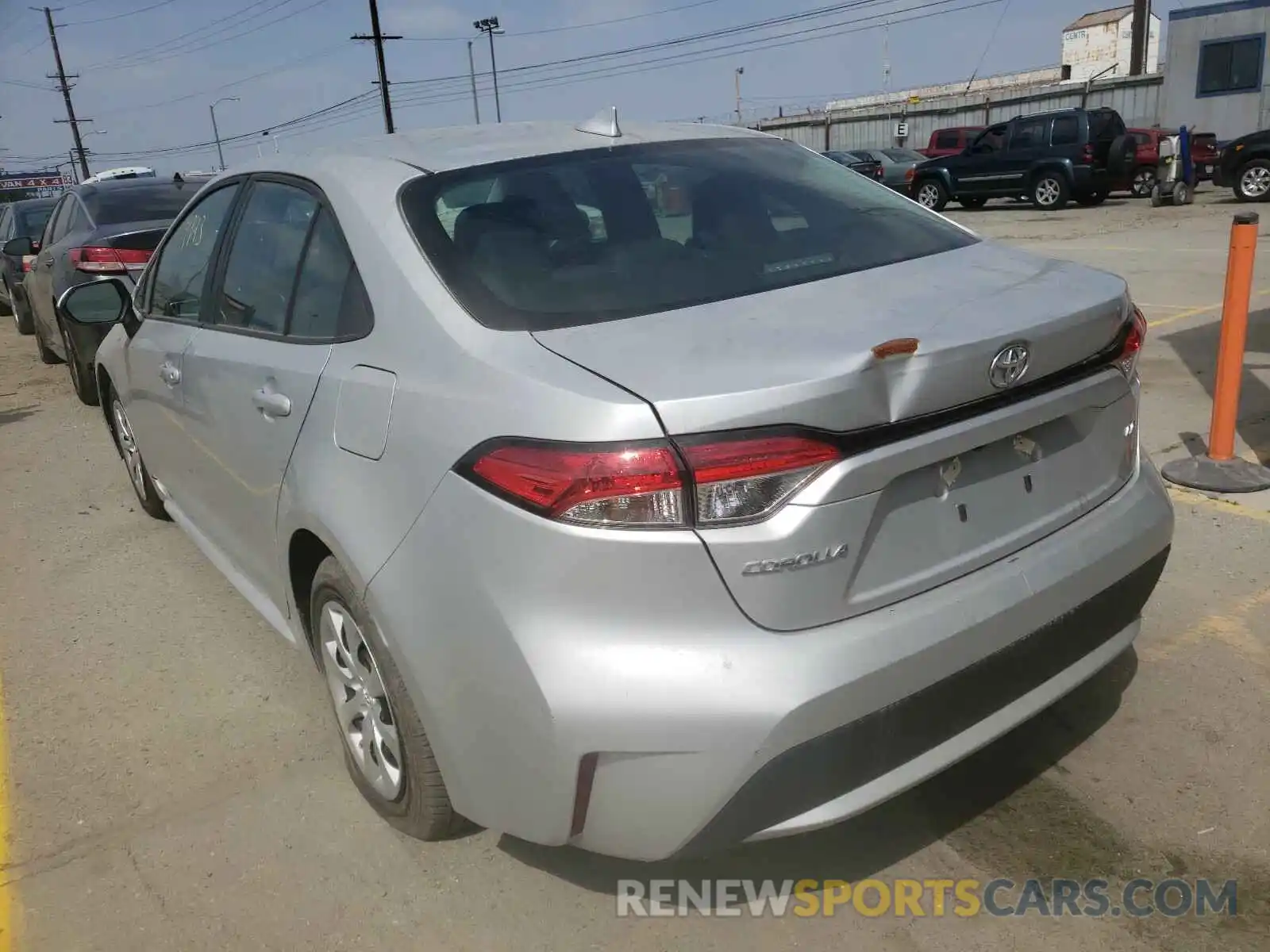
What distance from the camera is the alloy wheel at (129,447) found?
5.12 metres

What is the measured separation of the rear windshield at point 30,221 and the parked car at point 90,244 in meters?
4.12

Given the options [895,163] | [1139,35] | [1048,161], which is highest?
[1139,35]

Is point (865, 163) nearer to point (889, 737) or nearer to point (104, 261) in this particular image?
point (104, 261)

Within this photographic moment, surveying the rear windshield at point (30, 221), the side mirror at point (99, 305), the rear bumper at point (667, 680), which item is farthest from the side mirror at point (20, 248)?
the rear bumper at point (667, 680)

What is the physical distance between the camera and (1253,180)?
18953 millimetres

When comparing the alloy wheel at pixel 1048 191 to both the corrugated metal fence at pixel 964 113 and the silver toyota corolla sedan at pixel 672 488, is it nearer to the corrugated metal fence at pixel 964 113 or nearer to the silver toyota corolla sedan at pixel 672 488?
the corrugated metal fence at pixel 964 113

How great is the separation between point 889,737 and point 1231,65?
26546mm

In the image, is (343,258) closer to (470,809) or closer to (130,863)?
(470,809)

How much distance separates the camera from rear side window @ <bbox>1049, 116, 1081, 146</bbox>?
68.3 feet

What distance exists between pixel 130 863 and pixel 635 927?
1.35m

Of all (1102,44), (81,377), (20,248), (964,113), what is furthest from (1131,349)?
(1102,44)

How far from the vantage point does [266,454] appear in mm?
2877

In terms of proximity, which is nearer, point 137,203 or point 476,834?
A: point 476,834

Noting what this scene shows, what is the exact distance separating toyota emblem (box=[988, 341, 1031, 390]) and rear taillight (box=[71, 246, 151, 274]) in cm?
739
